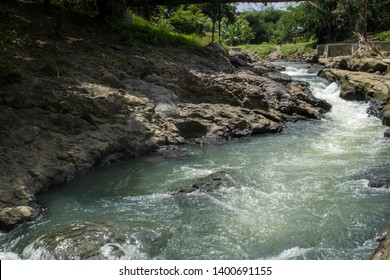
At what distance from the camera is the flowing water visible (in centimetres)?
680

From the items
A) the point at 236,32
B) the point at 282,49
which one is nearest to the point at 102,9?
the point at 282,49

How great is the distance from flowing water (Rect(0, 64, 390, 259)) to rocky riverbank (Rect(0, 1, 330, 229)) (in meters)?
0.62

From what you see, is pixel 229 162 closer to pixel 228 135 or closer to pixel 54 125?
pixel 228 135

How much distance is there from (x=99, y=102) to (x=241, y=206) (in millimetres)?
5805

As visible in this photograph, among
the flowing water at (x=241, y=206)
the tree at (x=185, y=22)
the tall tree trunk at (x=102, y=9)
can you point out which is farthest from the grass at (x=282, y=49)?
the flowing water at (x=241, y=206)

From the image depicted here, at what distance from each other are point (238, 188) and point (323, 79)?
56.4 feet

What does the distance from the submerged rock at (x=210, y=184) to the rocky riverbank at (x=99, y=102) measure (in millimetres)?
2854

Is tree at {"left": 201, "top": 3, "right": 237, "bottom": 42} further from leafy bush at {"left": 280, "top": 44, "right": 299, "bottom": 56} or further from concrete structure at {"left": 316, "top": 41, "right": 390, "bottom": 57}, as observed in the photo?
leafy bush at {"left": 280, "top": 44, "right": 299, "bottom": 56}

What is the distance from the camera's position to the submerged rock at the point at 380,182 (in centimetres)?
894

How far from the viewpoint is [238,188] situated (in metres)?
9.07

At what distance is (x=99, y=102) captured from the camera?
1206cm

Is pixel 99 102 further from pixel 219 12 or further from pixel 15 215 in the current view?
pixel 219 12

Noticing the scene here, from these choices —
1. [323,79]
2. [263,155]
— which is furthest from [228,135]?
[323,79]
